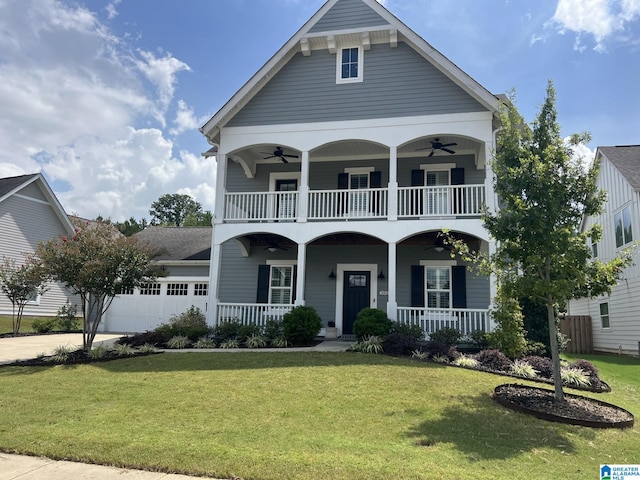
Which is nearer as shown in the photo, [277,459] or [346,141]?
[277,459]

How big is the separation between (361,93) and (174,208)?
6168cm

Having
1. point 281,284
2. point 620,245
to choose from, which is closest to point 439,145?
point 281,284

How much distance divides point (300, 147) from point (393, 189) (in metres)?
3.42

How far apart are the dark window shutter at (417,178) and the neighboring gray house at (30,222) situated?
17.7 metres

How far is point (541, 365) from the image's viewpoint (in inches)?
390

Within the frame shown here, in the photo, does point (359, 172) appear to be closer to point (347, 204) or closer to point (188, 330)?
point (347, 204)

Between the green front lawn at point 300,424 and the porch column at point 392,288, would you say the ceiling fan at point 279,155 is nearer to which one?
the porch column at point 392,288

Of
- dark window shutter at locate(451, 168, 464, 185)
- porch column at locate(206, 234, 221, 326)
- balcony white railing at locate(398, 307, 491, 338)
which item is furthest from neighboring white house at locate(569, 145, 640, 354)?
porch column at locate(206, 234, 221, 326)

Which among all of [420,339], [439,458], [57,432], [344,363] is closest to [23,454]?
[57,432]

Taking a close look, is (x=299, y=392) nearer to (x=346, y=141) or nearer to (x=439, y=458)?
(x=439, y=458)

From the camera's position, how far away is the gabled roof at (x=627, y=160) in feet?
54.5

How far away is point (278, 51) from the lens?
1496 centimetres

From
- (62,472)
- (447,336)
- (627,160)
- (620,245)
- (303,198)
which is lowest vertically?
(62,472)

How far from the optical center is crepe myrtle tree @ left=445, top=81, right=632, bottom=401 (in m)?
7.26
